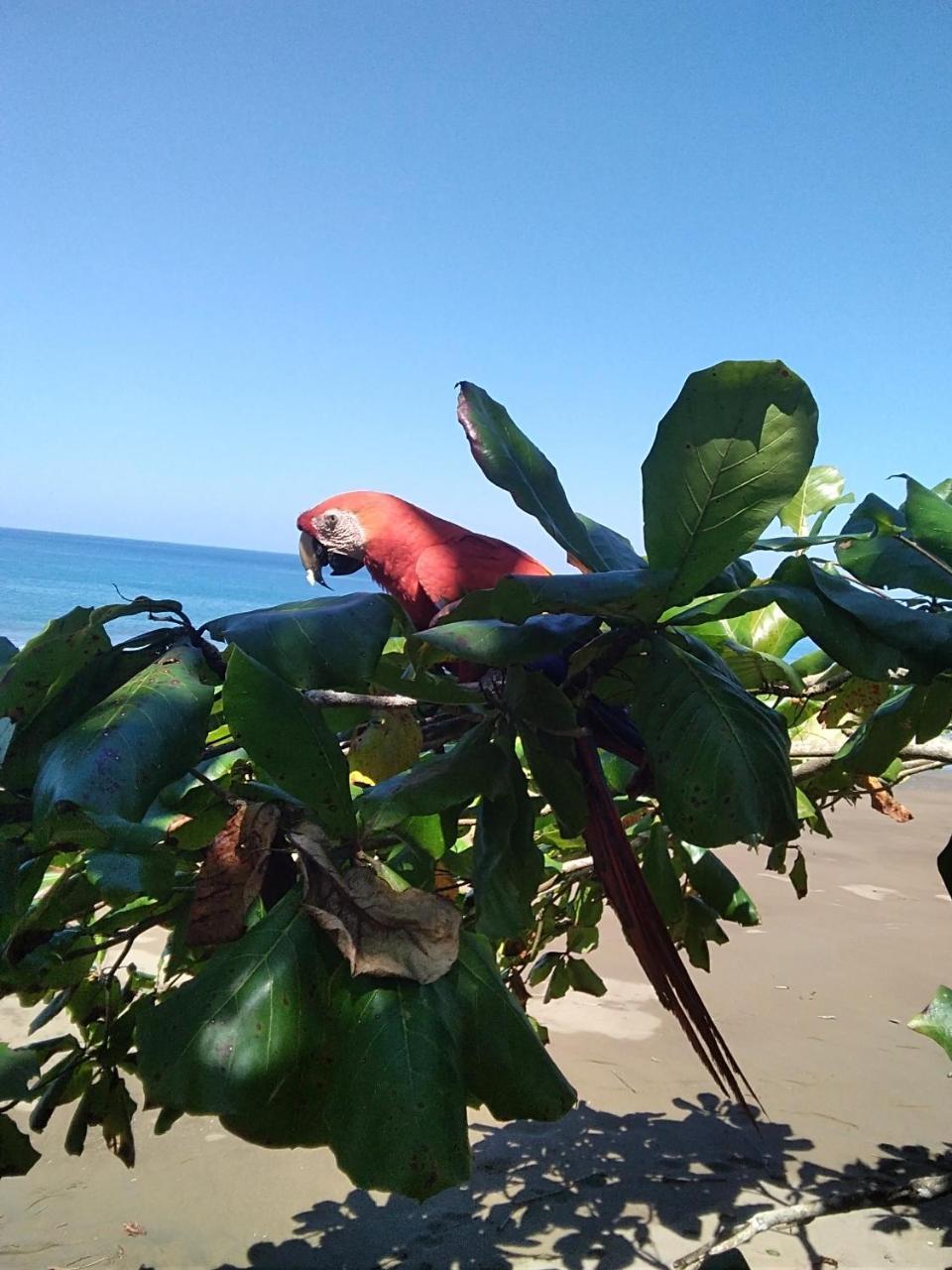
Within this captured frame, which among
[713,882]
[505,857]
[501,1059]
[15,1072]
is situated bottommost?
[15,1072]

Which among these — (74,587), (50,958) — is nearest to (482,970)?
(50,958)

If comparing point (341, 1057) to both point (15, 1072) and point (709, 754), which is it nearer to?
point (709, 754)

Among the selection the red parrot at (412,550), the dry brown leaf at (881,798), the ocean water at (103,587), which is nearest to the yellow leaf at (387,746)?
the red parrot at (412,550)

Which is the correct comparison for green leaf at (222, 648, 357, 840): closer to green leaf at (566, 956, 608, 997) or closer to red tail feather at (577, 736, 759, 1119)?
red tail feather at (577, 736, 759, 1119)

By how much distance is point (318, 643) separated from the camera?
667mm

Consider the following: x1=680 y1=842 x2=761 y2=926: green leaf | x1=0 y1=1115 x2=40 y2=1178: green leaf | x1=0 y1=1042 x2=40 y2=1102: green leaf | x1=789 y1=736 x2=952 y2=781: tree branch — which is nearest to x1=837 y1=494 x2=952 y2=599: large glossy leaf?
x1=789 y1=736 x2=952 y2=781: tree branch

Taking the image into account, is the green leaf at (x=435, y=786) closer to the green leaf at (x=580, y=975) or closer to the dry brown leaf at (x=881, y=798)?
A: the dry brown leaf at (x=881, y=798)

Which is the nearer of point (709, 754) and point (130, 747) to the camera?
point (130, 747)

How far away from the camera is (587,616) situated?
77 cm

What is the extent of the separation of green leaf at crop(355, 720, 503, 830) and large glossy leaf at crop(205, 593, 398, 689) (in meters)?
0.12

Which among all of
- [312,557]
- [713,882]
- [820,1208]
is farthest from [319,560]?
[820,1208]

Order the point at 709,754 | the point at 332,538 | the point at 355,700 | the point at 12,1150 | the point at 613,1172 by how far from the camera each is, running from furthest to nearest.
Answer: the point at 613,1172 < the point at 332,538 < the point at 12,1150 < the point at 355,700 < the point at 709,754

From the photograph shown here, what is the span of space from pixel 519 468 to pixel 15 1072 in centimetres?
93

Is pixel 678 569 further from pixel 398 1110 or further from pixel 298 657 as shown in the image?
pixel 398 1110
